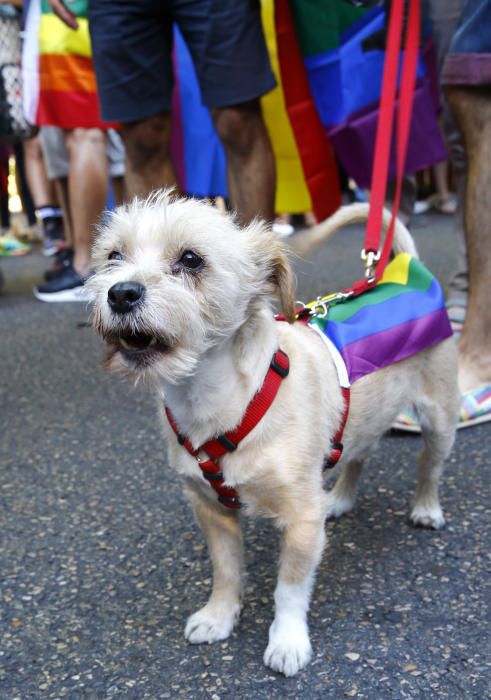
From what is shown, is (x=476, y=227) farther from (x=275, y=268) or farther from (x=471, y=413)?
(x=275, y=268)

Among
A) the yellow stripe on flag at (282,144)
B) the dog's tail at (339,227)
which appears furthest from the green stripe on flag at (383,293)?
the yellow stripe on flag at (282,144)

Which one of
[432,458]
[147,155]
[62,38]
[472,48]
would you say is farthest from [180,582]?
[62,38]

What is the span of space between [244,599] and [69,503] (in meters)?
Result: 0.78

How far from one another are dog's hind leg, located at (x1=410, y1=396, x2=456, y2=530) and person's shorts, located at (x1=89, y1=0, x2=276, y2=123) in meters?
1.88

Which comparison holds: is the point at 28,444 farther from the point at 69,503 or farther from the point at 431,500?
the point at 431,500

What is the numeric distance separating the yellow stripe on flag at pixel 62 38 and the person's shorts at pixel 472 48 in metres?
2.85

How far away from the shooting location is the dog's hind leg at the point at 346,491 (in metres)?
2.42

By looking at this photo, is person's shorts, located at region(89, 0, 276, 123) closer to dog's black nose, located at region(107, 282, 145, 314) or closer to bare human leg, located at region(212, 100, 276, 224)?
bare human leg, located at region(212, 100, 276, 224)

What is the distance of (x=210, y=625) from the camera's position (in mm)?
1871

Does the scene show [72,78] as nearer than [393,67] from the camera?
No

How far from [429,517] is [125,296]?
3.99 ft

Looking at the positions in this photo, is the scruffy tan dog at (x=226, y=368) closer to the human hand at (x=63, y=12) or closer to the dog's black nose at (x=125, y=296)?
the dog's black nose at (x=125, y=296)

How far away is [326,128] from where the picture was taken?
13.5 feet

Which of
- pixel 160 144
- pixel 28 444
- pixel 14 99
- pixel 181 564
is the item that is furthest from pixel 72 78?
pixel 181 564
